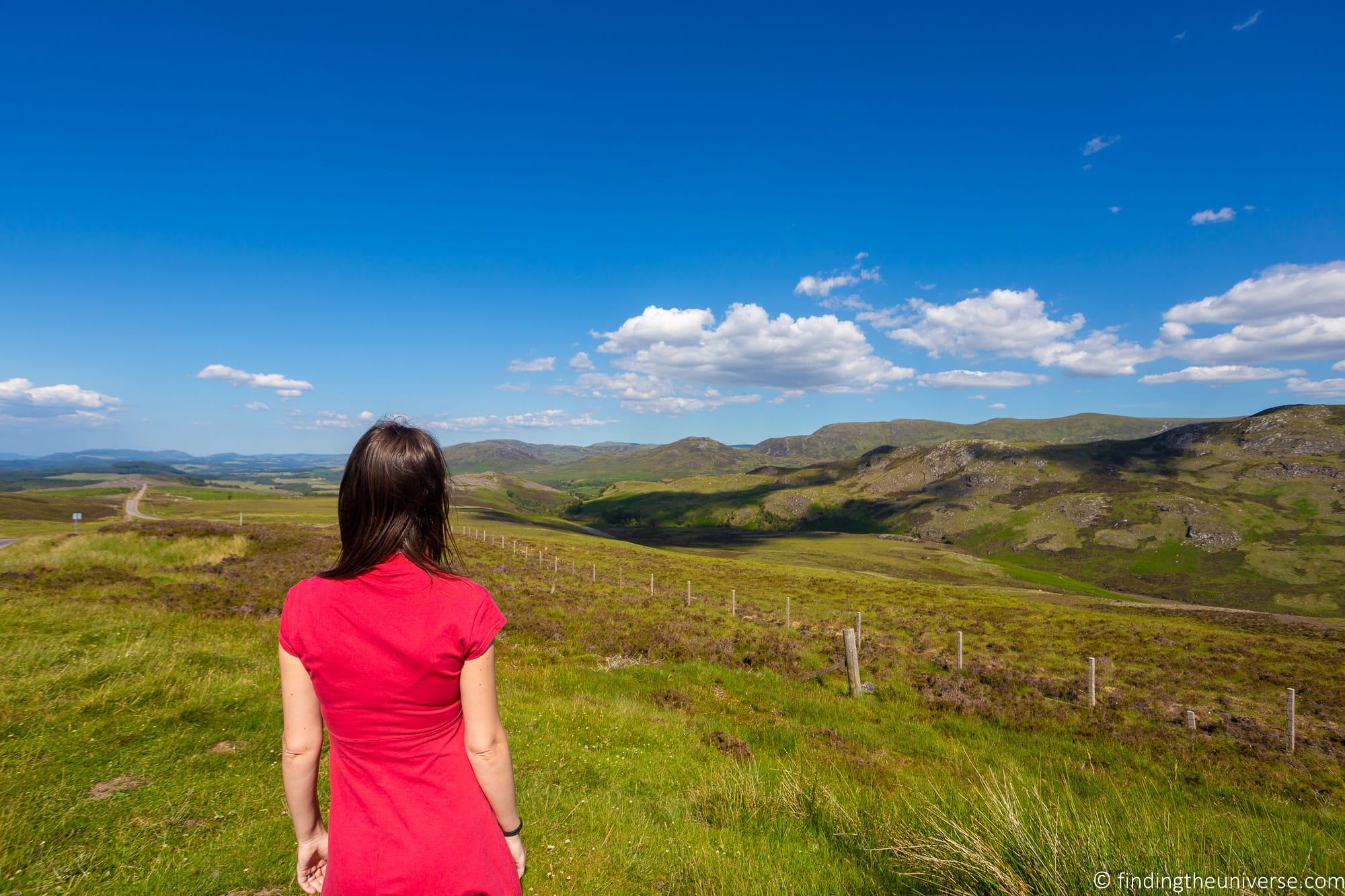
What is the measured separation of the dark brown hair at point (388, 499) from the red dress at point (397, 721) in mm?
75

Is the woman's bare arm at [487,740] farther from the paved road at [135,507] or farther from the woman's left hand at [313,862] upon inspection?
the paved road at [135,507]

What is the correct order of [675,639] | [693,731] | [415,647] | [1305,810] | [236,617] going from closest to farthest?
[415,647] → [1305,810] → [693,731] → [236,617] → [675,639]

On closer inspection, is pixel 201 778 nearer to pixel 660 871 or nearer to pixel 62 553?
pixel 660 871

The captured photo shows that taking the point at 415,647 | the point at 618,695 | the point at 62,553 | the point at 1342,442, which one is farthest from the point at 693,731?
the point at 1342,442

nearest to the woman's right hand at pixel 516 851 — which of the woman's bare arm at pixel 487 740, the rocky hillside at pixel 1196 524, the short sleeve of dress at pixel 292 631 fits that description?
the woman's bare arm at pixel 487 740

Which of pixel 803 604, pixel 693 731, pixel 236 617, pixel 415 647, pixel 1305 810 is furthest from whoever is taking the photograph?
pixel 803 604

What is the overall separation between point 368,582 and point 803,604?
141ft

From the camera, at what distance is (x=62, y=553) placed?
2566 centimetres

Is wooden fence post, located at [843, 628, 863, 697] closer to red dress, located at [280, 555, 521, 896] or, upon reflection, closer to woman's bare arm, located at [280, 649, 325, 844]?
red dress, located at [280, 555, 521, 896]

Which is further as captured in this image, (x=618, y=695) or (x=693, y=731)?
(x=618, y=695)

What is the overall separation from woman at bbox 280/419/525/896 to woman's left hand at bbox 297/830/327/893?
6 cm

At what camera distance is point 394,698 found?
8.07 ft

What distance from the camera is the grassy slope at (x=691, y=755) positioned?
5156 mm

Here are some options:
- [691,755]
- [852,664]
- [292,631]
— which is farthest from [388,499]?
[852,664]
